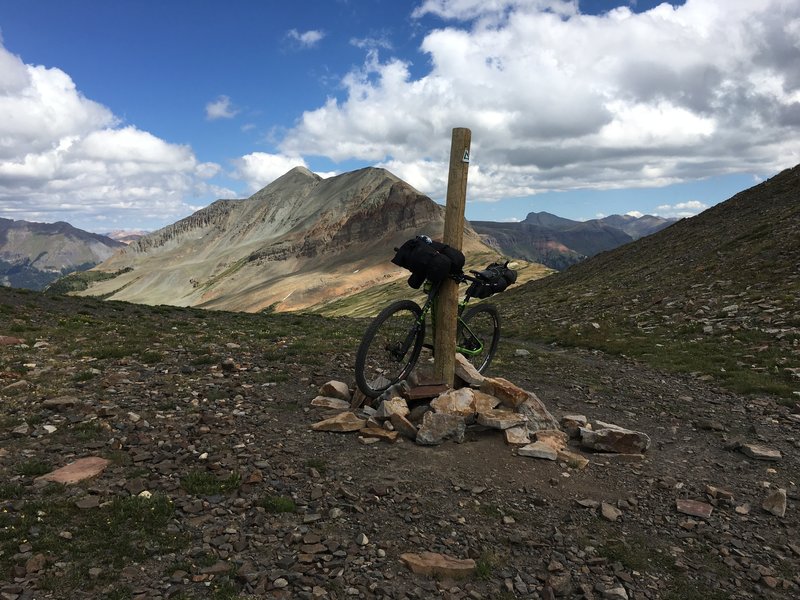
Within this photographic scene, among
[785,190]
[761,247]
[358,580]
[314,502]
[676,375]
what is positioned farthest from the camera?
[785,190]

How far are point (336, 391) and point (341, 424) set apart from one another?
164 centimetres

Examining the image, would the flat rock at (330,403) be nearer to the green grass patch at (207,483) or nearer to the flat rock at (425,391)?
the flat rock at (425,391)

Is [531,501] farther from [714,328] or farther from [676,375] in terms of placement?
[714,328]

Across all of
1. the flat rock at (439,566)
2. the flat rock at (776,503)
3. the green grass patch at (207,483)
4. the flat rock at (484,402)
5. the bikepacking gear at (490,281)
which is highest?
the bikepacking gear at (490,281)

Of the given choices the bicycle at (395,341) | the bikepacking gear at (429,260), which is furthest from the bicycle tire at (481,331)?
the bikepacking gear at (429,260)

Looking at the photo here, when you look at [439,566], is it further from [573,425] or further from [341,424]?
[573,425]

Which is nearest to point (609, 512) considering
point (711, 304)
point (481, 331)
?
point (481, 331)

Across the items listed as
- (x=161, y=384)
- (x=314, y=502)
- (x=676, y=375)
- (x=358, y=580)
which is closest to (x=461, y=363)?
(x=314, y=502)

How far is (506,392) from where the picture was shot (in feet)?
28.9

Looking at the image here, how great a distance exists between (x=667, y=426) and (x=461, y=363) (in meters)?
4.41

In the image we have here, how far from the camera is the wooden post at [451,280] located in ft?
30.2

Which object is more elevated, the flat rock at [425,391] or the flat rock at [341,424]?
the flat rock at [425,391]

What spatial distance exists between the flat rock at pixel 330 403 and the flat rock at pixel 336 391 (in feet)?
0.77

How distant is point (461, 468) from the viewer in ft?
23.2
